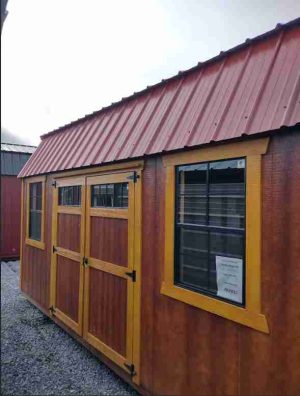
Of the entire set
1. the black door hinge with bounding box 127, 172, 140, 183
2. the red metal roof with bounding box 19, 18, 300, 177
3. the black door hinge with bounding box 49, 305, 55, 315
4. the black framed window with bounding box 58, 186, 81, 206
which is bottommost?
the black door hinge with bounding box 49, 305, 55, 315

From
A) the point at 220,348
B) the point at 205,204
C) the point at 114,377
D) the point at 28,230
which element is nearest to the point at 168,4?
the point at 205,204

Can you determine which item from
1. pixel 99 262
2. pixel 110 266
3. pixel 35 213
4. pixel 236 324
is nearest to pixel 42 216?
pixel 35 213

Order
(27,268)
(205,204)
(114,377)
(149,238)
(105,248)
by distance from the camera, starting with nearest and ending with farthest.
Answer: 1. (205,204)
2. (149,238)
3. (114,377)
4. (105,248)
5. (27,268)

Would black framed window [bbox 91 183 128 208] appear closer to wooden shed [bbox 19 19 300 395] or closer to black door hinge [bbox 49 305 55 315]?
wooden shed [bbox 19 19 300 395]

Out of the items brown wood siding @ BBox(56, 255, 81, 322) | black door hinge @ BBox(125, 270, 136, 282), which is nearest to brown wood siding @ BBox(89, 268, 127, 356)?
black door hinge @ BBox(125, 270, 136, 282)

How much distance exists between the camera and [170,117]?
3479 mm

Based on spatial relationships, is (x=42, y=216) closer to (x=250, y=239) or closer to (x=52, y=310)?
(x=52, y=310)

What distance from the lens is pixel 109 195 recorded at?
13.8ft

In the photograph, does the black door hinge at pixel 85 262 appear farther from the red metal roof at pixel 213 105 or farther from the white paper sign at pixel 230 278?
the white paper sign at pixel 230 278

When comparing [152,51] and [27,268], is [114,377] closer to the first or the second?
[27,268]

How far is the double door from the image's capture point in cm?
374

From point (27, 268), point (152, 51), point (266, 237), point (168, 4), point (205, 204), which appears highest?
point (152, 51)

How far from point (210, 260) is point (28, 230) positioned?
5.24 meters

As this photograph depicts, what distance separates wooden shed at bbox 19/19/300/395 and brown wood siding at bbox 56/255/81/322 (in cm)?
7
